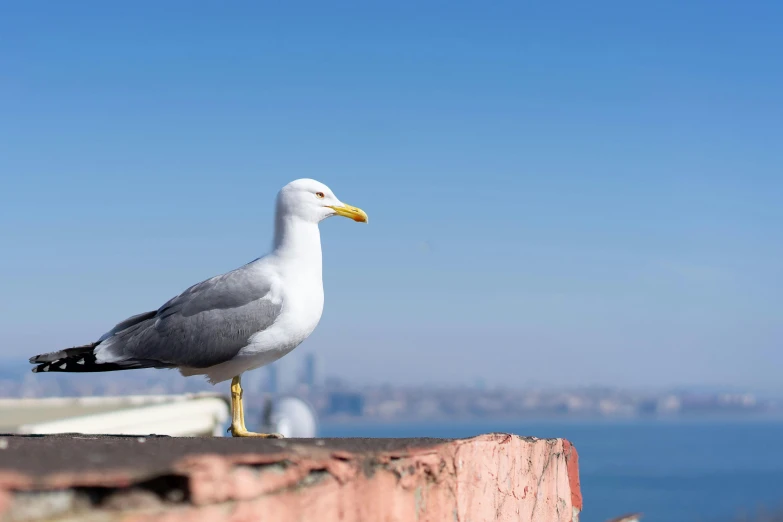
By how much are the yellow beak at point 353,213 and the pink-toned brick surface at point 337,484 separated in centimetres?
233

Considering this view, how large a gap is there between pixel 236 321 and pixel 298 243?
0.59 metres

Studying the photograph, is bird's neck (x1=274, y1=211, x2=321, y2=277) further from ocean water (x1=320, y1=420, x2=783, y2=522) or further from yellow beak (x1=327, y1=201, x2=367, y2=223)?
ocean water (x1=320, y1=420, x2=783, y2=522)

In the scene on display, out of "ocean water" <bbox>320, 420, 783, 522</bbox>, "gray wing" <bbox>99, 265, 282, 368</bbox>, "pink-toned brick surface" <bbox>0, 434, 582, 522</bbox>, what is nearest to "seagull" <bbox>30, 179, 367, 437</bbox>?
"gray wing" <bbox>99, 265, 282, 368</bbox>

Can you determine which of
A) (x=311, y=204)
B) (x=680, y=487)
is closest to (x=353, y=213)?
(x=311, y=204)

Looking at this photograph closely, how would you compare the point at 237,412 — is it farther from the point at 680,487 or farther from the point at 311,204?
the point at 680,487

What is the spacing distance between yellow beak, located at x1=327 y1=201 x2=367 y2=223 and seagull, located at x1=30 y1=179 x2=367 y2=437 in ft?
0.34

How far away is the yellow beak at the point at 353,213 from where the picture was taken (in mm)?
5824

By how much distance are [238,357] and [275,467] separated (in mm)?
2845

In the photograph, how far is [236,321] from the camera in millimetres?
5285

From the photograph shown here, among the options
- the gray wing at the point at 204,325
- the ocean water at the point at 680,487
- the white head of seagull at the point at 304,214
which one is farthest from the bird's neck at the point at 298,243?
the ocean water at the point at 680,487

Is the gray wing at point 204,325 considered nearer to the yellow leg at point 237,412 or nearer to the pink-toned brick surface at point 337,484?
the yellow leg at point 237,412

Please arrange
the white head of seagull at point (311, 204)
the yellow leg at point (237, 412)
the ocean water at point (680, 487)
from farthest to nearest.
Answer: the ocean water at point (680, 487)
the white head of seagull at point (311, 204)
the yellow leg at point (237, 412)

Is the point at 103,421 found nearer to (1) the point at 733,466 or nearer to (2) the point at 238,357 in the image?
(2) the point at 238,357

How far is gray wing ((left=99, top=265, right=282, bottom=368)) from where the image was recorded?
17.3ft
